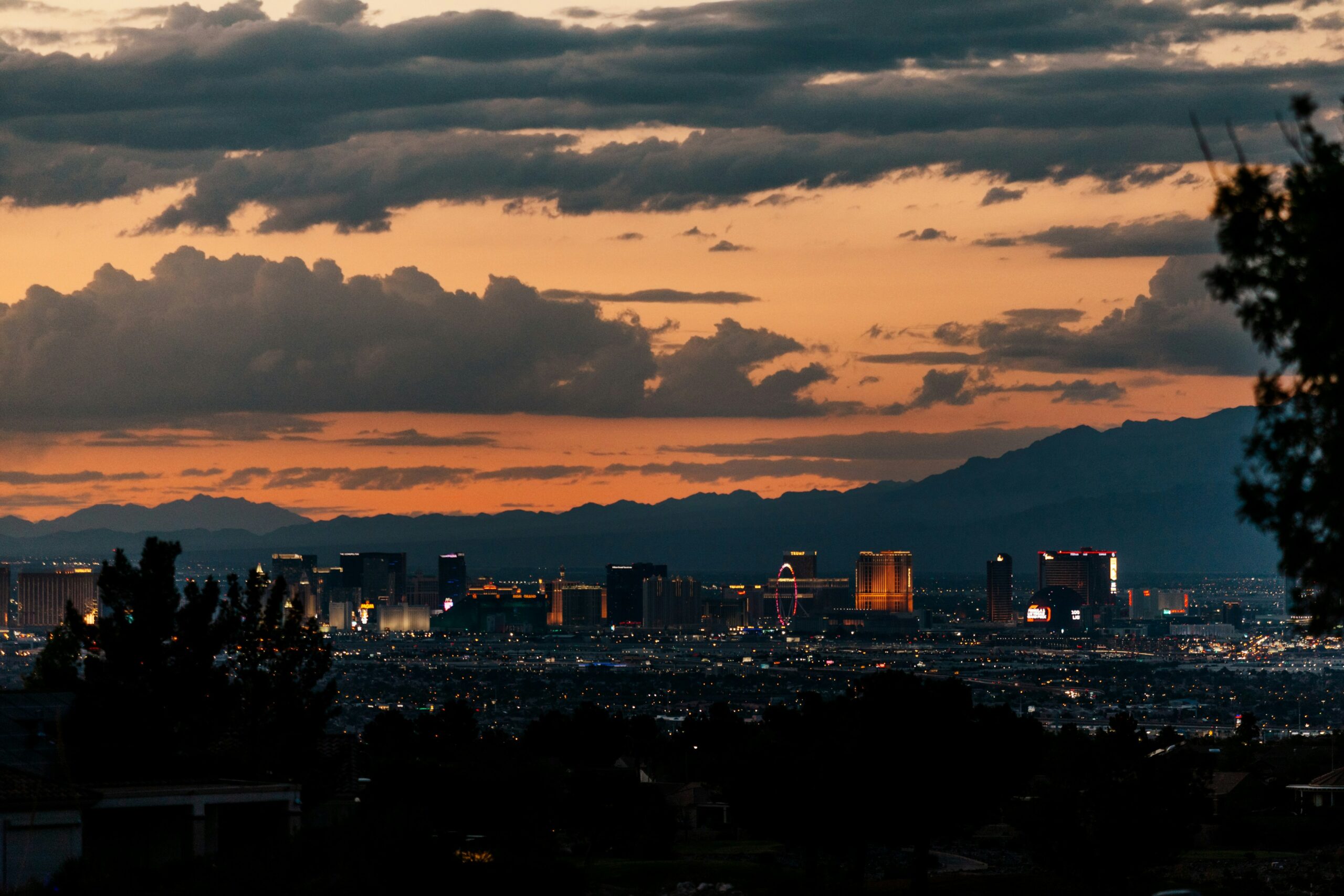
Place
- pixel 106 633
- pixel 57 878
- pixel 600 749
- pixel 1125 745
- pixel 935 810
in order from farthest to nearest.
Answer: pixel 600 749, pixel 106 633, pixel 935 810, pixel 1125 745, pixel 57 878

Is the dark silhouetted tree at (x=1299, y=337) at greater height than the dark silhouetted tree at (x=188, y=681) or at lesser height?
greater

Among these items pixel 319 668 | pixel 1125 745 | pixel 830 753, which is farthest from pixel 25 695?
pixel 1125 745

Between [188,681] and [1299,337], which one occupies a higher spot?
[1299,337]

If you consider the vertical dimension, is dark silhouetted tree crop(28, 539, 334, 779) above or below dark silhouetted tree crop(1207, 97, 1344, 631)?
below

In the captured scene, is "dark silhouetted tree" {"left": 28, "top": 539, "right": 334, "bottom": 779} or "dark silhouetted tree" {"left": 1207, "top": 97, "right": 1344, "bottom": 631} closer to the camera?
"dark silhouetted tree" {"left": 1207, "top": 97, "right": 1344, "bottom": 631}

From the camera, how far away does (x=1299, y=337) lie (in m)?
22.3

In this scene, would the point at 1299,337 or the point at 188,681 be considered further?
the point at 188,681

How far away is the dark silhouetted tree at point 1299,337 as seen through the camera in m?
21.6

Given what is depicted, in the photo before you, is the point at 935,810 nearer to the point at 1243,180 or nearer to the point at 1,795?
the point at 1,795

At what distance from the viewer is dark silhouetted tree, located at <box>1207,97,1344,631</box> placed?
2162 centimetres

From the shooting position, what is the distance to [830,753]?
2191 inches

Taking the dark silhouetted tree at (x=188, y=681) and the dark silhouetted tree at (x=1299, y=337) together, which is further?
the dark silhouetted tree at (x=188, y=681)

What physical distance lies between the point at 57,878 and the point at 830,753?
85.1 ft

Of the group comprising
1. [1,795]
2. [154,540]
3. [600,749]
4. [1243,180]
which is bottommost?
[600,749]
